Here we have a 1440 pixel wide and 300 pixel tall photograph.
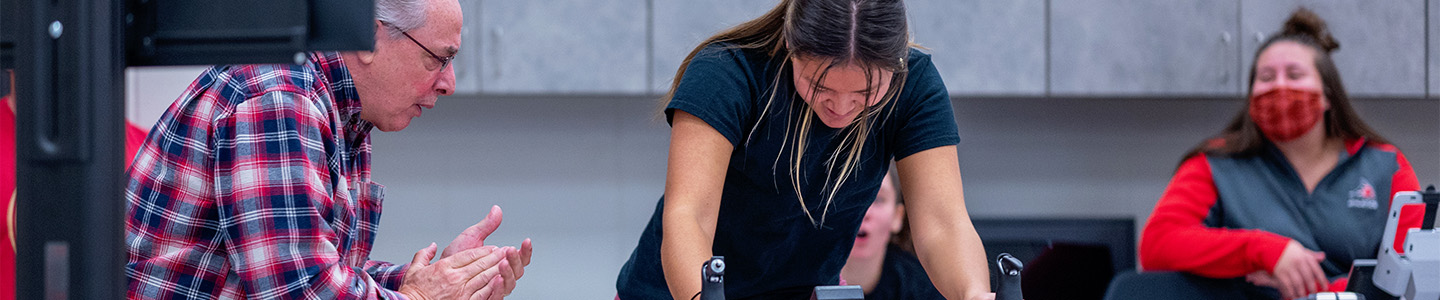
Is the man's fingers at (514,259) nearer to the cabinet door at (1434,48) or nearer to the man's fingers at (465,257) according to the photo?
the man's fingers at (465,257)

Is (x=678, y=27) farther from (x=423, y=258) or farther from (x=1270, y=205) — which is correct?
(x=1270, y=205)

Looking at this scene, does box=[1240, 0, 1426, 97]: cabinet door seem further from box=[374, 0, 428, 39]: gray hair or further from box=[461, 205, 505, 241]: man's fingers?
box=[374, 0, 428, 39]: gray hair

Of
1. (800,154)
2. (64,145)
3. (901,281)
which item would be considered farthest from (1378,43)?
(64,145)

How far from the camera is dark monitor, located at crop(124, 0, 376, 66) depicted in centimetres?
73

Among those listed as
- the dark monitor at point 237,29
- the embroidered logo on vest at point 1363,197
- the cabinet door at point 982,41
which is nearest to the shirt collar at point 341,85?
the dark monitor at point 237,29

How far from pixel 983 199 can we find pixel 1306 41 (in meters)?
1.04

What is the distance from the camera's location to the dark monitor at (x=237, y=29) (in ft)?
2.38

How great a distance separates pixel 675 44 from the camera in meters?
2.91

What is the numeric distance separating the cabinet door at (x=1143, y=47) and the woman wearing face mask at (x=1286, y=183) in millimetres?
206

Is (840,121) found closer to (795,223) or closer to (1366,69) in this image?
(795,223)

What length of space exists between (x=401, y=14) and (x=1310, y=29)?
2.56 meters

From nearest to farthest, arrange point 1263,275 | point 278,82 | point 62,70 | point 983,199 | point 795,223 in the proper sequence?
point 62,70, point 278,82, point 795,223, point 1263,275, point 983,199

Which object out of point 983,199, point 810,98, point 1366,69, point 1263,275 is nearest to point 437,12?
point 810,98

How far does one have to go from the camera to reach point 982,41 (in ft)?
9.84
